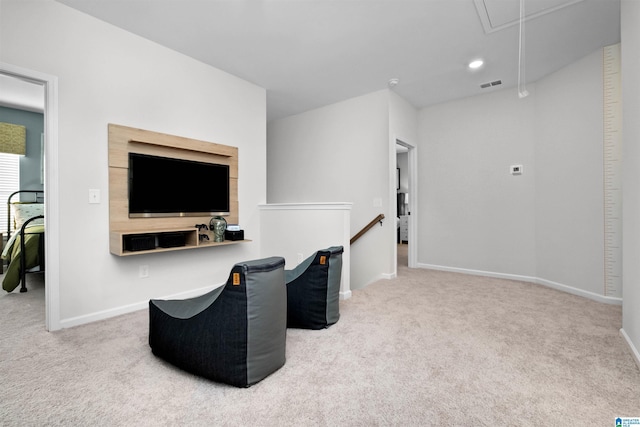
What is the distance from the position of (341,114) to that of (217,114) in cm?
192

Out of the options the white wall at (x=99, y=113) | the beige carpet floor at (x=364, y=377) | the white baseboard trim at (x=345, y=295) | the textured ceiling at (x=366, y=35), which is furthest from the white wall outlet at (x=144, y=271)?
the textured ceiling at (x=366, y=35)

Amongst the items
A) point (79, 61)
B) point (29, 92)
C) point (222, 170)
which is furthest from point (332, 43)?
point (29, 92)

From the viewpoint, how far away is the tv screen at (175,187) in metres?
2.82

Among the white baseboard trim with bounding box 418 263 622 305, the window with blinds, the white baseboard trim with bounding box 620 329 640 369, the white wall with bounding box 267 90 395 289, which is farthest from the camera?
the window with blinds

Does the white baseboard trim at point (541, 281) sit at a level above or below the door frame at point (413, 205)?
below

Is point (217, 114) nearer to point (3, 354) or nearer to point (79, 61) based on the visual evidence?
point (79, 61)

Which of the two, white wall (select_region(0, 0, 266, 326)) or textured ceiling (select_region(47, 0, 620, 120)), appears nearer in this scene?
white wall (select_region(0, 0, 266, 326))

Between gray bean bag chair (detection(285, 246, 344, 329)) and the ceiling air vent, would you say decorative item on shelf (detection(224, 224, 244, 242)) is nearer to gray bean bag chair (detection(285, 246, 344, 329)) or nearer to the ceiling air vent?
gray bean bag chair (detection(285, 246, 344, 329))

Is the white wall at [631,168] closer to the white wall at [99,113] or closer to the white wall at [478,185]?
the white wall at [478,185]

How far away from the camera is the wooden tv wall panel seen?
2.65 m

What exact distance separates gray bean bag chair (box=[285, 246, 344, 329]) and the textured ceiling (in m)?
2.03

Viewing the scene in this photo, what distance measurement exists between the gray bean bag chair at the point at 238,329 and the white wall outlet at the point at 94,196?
1.50 meters

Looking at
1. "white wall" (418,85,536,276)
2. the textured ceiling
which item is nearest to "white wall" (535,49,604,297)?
"white wall" (418,85,536,276)

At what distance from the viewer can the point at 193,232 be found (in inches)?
120
